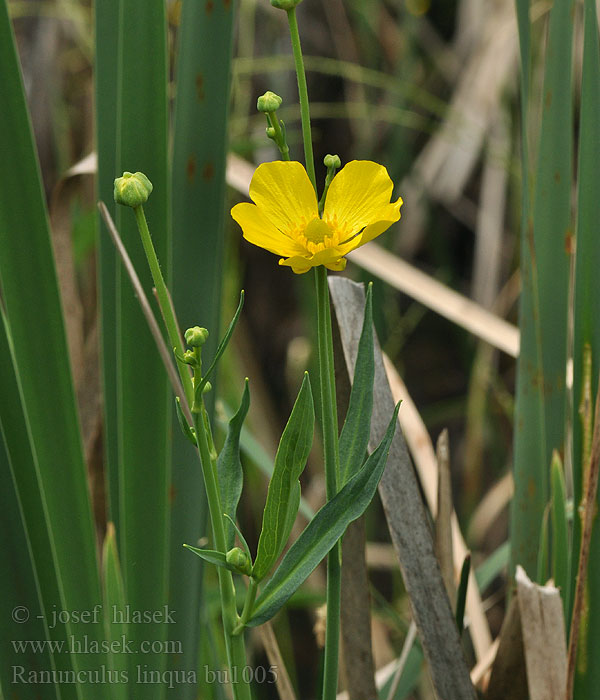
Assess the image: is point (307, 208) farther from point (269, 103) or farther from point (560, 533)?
point (560, 533)

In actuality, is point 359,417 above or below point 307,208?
below

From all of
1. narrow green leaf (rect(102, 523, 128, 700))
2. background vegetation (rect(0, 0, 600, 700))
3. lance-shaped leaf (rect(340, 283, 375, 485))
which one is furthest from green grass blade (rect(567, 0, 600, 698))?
narrow green leaf (rect(102, 523, 128, 700))

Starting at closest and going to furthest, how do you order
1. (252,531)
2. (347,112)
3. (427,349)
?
(252,531), (347,112), (427,349)

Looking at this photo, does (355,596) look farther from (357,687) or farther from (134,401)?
(134,401)

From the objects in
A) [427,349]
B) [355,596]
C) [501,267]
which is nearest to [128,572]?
[355,596]

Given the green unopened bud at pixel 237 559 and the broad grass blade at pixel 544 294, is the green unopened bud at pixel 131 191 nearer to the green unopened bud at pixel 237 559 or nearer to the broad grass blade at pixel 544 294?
the green unopened bud at pixel 237 559

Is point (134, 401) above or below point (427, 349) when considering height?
above

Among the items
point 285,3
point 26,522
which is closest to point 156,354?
point 26,522
